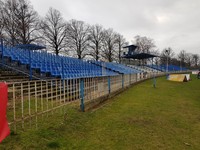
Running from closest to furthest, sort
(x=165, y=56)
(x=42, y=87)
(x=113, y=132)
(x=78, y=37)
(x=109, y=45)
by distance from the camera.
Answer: (x=113, y=132) → (x=42, y=87) → (x=78, y=37) → (x=109, y=45) → (x=165, y=56)

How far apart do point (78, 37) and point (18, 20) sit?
707 inches

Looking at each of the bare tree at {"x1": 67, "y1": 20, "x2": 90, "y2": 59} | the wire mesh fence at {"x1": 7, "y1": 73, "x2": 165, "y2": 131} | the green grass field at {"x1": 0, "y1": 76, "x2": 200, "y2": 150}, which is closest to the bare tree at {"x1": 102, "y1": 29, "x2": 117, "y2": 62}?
the bare tree at {"x1": 67, "y1": 20, "x2": 90, "y2": 59}

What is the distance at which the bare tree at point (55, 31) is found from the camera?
37.3m

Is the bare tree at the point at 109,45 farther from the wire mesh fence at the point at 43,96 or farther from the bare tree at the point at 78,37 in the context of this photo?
the wire mesh fence at the point at 43,96

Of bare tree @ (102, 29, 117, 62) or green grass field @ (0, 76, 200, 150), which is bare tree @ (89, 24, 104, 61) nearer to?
bare tree @ (102, 29, 117, 62)

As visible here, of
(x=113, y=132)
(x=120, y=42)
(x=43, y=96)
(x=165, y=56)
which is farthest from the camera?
(x=165, y=56)

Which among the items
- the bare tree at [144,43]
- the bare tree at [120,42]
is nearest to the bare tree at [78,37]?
the bare tree at [120,42]

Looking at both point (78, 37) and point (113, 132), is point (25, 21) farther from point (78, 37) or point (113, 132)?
point (113, 132)

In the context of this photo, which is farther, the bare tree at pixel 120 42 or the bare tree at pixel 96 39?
the bare tree at pixel 120 42

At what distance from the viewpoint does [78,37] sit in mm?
44844

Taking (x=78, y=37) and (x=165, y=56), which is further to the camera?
(x=165, y=56)

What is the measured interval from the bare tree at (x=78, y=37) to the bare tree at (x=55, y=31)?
2517 mm

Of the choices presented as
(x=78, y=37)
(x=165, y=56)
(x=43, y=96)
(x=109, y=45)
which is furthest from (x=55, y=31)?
(x=165, y=56)

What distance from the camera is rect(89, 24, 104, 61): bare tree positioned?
47.3m
